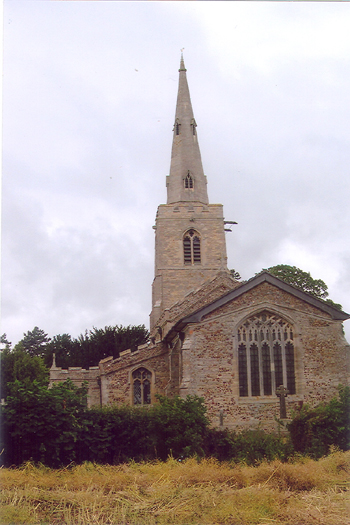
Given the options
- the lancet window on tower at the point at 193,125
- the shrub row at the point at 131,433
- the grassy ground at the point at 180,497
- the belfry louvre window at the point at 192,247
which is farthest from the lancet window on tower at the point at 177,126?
the grassy ground at the point at 180,497

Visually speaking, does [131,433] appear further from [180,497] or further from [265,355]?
[265,355]

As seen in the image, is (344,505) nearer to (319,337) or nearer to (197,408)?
(197,408)

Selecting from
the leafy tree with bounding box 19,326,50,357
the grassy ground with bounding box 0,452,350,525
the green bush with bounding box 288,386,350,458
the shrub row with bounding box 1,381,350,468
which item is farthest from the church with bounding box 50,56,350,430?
the leafy tree with bounding box 19,326,50,357

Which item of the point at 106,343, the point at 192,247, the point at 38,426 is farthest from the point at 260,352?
the point at 106,343

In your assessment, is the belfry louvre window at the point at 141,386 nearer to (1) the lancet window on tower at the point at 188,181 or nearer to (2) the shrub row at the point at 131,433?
(2) the shrub row at the point at 131,433

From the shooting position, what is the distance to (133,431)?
51.1ft

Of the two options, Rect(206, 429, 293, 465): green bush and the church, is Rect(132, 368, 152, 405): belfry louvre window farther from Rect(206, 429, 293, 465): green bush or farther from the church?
Rect(206, 429, 293, 465): green bush

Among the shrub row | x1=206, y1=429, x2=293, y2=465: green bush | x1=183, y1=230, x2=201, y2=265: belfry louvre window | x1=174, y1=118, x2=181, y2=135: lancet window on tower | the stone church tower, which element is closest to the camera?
the shrub row

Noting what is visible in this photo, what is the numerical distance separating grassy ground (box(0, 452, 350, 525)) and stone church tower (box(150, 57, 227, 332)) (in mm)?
24321

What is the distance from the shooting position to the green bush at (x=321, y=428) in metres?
16.3

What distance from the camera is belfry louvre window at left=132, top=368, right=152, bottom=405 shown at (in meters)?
25.7

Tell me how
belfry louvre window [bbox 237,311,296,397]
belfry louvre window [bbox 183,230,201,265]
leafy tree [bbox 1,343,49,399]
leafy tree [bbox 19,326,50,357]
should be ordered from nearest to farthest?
belfry louvre window [bbox 237,311,296,397] → belfry louvre window [bbox 183,230,201,265] → leafy tree [bbox 1,343,49,399] → leafy tree [bbox 19,326,50,357]

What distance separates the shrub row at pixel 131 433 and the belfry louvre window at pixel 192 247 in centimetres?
2036

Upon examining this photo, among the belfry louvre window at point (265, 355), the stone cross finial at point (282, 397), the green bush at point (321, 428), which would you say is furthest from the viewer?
the belfry louvre window at point (265, 355)
